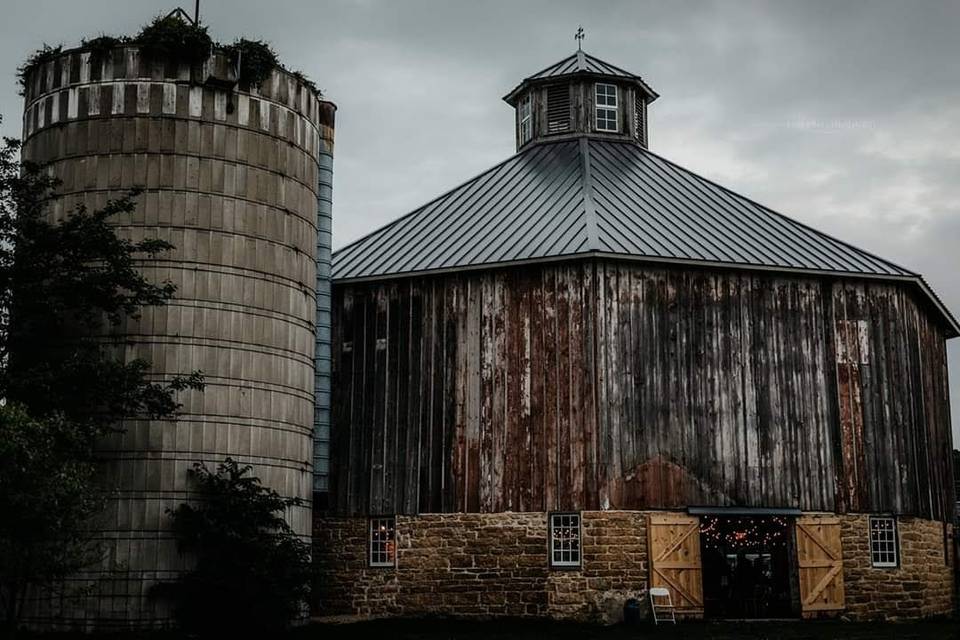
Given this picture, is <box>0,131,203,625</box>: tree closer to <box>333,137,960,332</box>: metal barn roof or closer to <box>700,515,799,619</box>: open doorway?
<box>333,137,960,332</box>: metal barn roof

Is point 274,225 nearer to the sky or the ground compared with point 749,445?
nearer to the sky

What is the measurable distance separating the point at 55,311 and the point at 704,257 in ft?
41.8

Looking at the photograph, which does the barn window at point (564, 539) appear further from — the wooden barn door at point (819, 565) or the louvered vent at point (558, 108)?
the louvered vent at point (558, 108)

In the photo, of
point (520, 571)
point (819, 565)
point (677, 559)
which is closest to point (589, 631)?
point (520, 571)

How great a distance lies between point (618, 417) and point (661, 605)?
371 centimetres

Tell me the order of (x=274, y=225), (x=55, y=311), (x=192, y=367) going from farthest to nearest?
(x=274, y=225) → (x=192, y=367) → (x=55, y=311)

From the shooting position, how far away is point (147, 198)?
23.7 meters

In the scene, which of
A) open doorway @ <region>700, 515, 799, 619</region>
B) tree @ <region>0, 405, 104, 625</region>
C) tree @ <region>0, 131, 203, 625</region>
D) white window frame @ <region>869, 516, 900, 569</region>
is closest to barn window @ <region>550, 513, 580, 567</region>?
open doorway @ <region>700, 515, 799, 619</region>

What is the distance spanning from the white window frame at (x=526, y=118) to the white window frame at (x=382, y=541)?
37.4 ft

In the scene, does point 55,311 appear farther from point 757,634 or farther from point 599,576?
point 757,634

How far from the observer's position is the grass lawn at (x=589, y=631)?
22766 millimetres

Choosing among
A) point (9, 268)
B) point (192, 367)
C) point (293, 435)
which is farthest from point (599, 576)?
point (9, 268)

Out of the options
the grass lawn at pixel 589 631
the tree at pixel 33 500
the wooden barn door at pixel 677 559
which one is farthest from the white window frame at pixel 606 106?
the tree at pixel 33 500

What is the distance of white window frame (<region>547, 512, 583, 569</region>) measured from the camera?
25875mm
